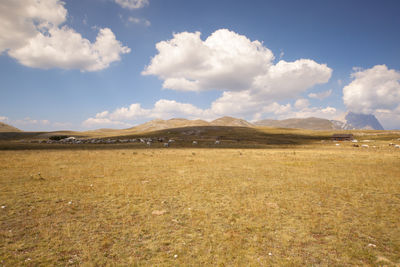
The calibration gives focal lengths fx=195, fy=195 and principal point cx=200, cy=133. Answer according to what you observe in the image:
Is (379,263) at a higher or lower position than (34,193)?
lower

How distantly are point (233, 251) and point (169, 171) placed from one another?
16066 millimetres

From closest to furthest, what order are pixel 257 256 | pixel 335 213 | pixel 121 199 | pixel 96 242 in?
pixel 257 256, pixel 96 242, pixel 335 213, pixel 121 199

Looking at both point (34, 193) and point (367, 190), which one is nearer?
point (34, 193)

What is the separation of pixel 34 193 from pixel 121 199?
683 cm

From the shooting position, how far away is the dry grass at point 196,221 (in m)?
7.81

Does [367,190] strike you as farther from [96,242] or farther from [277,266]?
[96,242]

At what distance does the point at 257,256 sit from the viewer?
7785mm

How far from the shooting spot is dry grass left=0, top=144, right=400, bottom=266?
7.81 m

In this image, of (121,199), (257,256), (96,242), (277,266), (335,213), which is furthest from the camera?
(121,199)

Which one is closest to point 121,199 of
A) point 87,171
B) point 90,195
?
point 90,195

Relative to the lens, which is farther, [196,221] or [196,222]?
[196,221]

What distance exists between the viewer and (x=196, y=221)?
35.0 feet

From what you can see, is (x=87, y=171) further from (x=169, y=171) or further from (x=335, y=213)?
(x=335, y=213)

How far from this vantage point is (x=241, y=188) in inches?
Answer: 662
